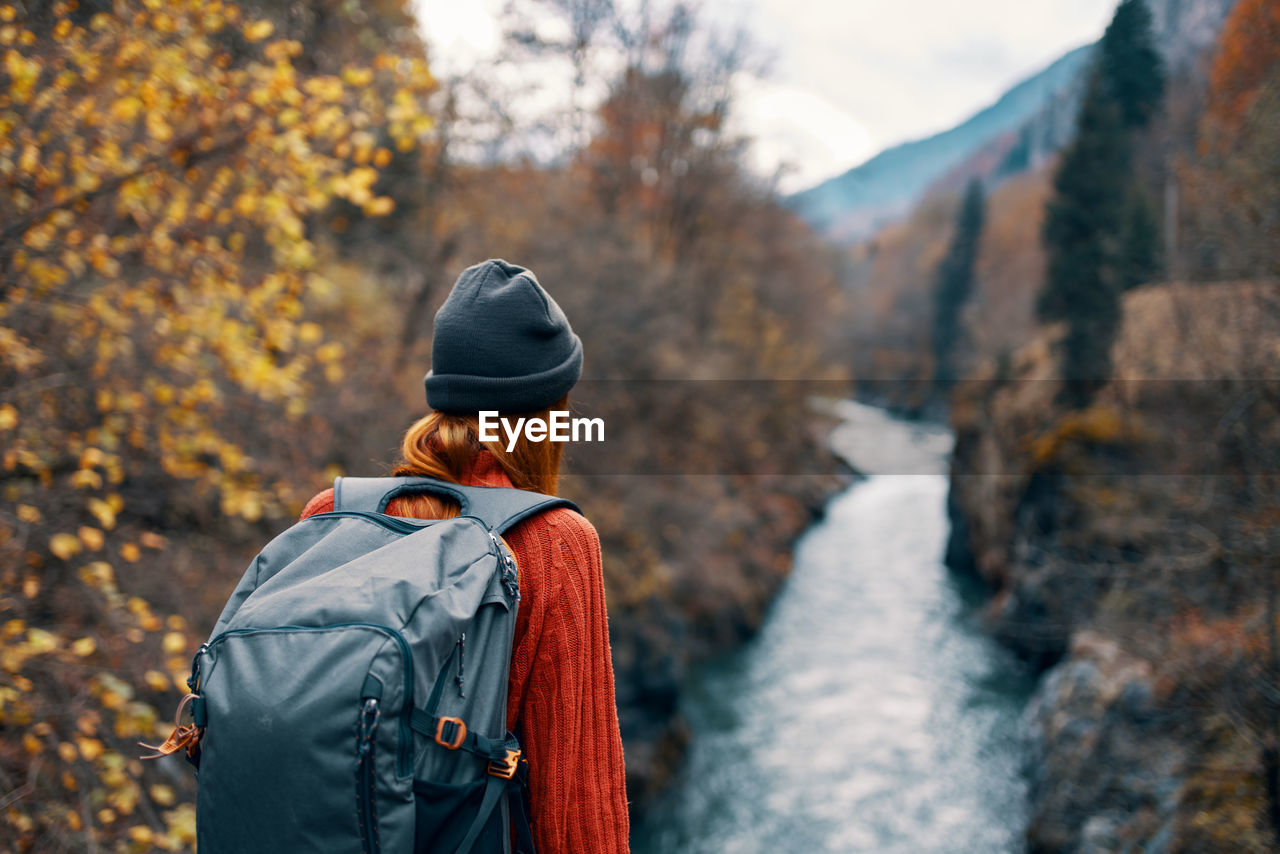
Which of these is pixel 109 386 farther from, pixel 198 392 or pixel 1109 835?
pixel 1109 835

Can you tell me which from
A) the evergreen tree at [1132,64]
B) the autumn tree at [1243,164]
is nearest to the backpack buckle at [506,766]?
the autumn tree at [1243,164]

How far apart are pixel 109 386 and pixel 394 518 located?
374 cm

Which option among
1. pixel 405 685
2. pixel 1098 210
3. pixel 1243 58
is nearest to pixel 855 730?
pixel 1243 58

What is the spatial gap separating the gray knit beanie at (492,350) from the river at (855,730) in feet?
31.7

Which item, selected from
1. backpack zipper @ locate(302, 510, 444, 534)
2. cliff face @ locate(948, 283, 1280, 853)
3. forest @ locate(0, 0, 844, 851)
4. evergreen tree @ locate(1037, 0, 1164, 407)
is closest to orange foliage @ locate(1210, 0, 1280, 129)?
cliff face @ locate(948, 283, 1280, 853)

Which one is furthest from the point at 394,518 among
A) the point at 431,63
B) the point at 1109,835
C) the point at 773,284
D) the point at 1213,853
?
the point at 773,284

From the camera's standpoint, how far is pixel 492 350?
1.32 meters

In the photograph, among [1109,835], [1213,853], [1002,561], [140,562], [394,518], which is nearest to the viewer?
[394,518]

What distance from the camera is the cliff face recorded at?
18.5 feet

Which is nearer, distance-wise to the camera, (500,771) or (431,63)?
(500,771)

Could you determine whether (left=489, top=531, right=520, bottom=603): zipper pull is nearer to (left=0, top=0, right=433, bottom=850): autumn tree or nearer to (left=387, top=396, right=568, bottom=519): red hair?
(left=387, top=396, right=568, bottom=519): red hair

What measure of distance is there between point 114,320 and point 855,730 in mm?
11476

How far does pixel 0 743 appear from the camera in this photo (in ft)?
9.62

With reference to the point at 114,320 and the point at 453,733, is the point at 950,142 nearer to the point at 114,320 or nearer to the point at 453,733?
the point at 114,320
